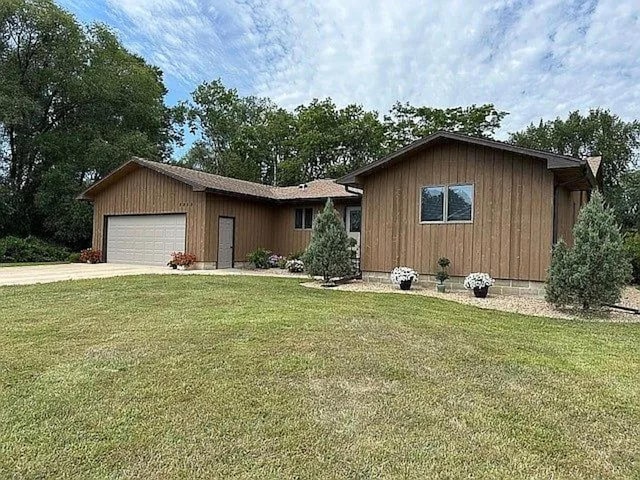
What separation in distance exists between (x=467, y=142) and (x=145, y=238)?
12.0 m

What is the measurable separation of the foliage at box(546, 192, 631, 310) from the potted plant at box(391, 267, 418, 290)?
11.2ft

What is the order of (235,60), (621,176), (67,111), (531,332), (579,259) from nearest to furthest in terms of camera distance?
(531,332)
(579,259)
(235,60)
(67,111)
(621,176)

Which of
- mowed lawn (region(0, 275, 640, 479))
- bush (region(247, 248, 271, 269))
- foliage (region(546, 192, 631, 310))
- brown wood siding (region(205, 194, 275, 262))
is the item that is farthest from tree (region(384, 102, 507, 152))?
mowed lawn (region(0, 275, 640, 479))

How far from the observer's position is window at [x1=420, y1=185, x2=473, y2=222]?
424 inches

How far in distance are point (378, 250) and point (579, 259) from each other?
5.26 m

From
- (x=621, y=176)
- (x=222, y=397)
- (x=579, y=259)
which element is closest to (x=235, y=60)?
(x=579, y=259)

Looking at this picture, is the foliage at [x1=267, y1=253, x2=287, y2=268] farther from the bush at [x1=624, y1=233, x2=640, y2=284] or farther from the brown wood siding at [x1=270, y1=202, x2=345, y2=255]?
the bush at [x1=624, y1=233, x2=640, y2=284]

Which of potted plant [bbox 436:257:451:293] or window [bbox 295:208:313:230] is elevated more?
window [bbox 295:208:313:230]

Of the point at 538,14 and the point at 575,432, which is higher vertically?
the point at 538,14

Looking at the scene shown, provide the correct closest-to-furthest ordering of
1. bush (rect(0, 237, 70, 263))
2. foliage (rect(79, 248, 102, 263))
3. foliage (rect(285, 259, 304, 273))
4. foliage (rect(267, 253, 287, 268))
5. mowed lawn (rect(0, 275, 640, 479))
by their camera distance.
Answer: mowed lawn (rect(0, 275, 640, 479)) → foliage (rect(285, 259, 304, 273)) → foliage (rect(267, 253, 287, 268)) → foliage (rect(79, 248, 102, 263)) → bush (rect(0, 237, 70, 263))

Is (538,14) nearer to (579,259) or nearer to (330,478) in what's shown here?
(579,259)

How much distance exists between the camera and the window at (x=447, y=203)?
1078 cm

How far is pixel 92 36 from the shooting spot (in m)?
24.5

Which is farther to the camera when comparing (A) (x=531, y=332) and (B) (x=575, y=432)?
(A) (x=531, y=332)
